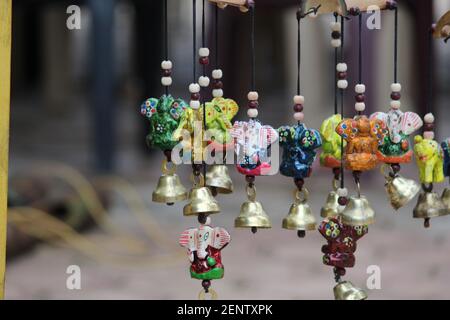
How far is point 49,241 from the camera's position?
4.68 m

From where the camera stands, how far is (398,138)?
2.00 meters

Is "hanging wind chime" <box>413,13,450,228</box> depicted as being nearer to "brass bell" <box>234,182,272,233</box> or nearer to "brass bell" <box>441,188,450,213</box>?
"brass bell" <box>441,188,450,213</box>

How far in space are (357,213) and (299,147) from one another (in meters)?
0.21

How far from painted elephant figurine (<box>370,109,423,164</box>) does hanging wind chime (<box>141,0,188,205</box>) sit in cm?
49

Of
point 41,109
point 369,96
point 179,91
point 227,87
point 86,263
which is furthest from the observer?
point 179,91

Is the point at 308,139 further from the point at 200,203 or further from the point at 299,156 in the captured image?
the point at 200,203

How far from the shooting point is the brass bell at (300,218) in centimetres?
203

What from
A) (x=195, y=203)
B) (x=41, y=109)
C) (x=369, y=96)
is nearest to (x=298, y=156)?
(x=195, y=203)

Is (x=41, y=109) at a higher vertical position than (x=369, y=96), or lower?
higher

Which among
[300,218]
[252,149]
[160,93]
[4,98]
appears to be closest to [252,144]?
[252,149]

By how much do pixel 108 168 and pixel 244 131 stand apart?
4705 millimetres

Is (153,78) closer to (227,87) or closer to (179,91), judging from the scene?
(227,87)

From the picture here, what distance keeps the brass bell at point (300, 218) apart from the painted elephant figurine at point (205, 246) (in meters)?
0.15

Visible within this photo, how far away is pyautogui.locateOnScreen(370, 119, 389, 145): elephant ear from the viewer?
1.99m
